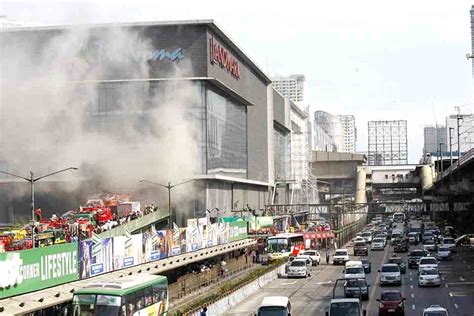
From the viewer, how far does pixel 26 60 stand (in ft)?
252

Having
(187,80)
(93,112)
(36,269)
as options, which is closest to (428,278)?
(36,269)

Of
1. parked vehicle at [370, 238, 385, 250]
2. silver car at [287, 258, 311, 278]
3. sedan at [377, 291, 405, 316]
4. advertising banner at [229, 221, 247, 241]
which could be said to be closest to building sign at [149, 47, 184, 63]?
advertising banner at [229, 221, 247, 241]

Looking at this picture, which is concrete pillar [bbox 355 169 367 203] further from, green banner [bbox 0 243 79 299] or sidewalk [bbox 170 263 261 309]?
green banner [bbox 0 243 79 299]

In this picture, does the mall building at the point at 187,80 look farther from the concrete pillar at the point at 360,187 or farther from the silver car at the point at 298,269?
the concrete pillar at the point at 360,187

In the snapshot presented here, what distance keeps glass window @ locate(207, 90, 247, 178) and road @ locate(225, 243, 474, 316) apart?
2651 centimetres

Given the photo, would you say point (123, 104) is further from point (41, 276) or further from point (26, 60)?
point (41, 276)

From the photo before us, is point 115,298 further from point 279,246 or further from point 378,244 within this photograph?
point 378,244

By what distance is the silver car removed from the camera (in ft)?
174

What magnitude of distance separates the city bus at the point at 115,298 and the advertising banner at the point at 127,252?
762 cm

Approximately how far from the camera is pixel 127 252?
116 ft

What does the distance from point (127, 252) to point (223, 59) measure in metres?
A: 54.5

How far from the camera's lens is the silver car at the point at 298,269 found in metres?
53.1

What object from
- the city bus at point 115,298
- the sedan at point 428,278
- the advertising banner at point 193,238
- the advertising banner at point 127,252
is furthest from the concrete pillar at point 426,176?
the city bus at point 115,298

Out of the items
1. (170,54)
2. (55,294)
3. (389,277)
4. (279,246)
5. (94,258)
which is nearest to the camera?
(55,294)
